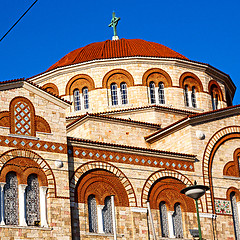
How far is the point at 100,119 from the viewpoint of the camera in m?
32.1

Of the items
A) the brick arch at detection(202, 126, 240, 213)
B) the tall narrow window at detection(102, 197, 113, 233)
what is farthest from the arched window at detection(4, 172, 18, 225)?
the brick arch at detection(202, 126, 240, 213)

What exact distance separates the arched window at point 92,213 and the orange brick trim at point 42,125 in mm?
3465

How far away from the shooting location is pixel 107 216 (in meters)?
26.0

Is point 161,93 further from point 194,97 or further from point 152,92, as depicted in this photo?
point 194,97

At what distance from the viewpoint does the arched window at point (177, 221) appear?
27578 millimetres

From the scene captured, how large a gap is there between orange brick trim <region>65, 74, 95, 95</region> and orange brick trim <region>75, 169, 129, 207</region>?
1001 centimetres

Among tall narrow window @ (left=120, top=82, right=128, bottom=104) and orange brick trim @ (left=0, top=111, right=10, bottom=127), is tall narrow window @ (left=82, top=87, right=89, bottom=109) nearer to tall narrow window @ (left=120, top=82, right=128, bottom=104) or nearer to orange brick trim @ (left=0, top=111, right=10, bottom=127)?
tall narrow window @ (left=120, top=82, right=128, bottom=104)

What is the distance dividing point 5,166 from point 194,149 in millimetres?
9801

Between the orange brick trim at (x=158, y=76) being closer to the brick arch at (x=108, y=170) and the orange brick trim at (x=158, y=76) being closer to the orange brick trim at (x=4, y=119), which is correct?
the brick arch at (x=108, y=170)

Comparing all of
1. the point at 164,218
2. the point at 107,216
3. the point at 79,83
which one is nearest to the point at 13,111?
the point at 107,216

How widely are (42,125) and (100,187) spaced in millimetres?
3734

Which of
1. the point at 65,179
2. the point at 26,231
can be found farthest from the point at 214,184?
the point at 26,231

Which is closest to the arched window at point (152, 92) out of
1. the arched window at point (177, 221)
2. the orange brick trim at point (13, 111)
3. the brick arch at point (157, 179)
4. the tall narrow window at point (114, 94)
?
the tall narrow window at point (114, 94)

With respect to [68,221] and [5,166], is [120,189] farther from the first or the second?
[5,166]
